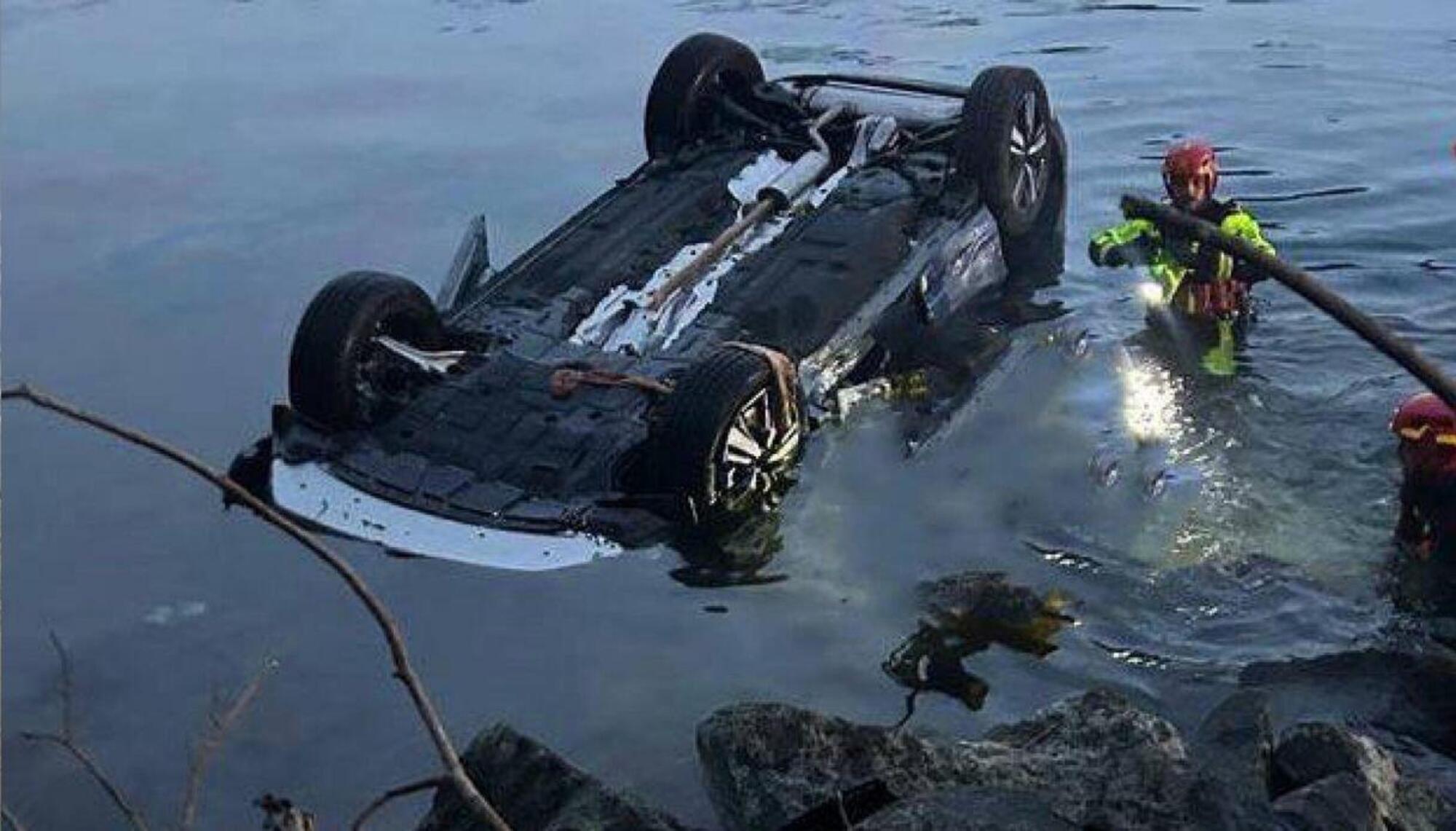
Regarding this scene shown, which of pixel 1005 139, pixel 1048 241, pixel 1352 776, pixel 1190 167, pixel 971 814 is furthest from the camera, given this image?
pixel 1048 241

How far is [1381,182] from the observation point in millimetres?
11820

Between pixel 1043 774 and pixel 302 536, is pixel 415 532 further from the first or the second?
pixel 302 536

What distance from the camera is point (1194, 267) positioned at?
29.0 ft

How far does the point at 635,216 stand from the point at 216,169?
21.1ft

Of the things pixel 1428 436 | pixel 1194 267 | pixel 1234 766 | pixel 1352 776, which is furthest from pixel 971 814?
pixel 1194 267

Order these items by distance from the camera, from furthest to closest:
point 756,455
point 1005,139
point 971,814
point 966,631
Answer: point 1005,139
point 756,455
point 966,631
point 971,814

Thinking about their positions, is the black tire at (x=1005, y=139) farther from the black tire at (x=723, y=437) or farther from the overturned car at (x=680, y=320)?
the black tire at (x=723, y=437)

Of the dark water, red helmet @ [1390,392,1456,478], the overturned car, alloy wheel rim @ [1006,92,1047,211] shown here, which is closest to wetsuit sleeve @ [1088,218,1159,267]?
the dark water

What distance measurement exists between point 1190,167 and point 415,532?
470cm

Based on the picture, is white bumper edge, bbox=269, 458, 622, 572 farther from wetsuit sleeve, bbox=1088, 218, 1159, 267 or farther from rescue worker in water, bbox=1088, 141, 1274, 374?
rescue worker in water, bbox=1088, 141, 1274, 374

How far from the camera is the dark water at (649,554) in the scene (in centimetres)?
603

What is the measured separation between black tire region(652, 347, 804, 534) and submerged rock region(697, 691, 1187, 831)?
2032 millimetres

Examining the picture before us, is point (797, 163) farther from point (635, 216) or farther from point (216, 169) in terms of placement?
point (216, 169)

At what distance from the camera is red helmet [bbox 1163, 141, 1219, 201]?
8531 millimetres
